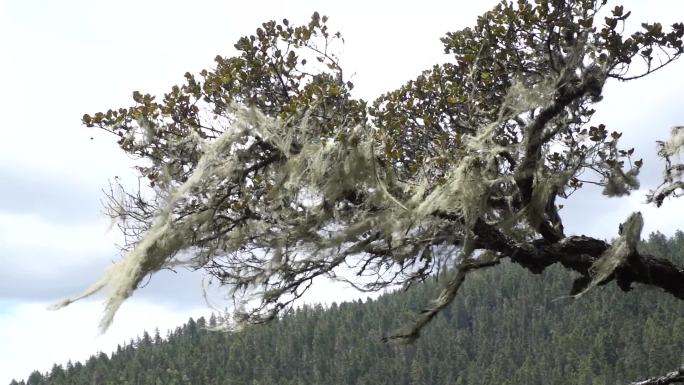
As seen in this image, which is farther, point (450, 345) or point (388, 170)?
point (450, 345)

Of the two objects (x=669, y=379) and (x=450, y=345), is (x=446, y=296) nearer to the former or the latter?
(x=669, y=379)

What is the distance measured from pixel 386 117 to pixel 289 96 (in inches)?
71.3

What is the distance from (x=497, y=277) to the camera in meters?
175

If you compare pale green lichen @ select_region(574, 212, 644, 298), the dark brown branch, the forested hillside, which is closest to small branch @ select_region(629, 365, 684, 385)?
the dark brown branch

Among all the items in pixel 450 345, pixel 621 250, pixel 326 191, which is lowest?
pixel 621 250

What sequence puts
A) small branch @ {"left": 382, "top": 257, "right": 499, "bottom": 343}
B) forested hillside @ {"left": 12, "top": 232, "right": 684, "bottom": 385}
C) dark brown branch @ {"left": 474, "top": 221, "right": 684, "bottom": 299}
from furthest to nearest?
forested hillside @ {"left": 12, "top": 232, "right": 684, "bottom": 385}, small branch @ {"left": 382, "top": 257, "right": 499, "bottom": 343}, dark brown branch @ {"left": 474, "top": 221, "right": 684, "bottom": 299}

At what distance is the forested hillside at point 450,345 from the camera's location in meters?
124

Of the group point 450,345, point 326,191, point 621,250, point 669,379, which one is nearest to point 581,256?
point 621,250

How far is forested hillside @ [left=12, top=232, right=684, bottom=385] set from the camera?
123875mm

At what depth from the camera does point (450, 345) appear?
481 feet

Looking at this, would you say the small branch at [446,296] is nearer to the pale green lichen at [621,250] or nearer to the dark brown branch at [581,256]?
the dark brown branch at [581,256]

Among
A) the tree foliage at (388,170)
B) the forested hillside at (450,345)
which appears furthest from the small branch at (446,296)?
the forested hillside at (450,345)

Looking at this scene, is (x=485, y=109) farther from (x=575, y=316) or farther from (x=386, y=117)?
(x=575, y=316)

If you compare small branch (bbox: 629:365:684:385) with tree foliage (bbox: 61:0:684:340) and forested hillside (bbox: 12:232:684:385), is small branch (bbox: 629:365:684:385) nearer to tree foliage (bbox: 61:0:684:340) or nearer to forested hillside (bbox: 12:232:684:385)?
tree foliage (bbox: 61:0:684:340)
